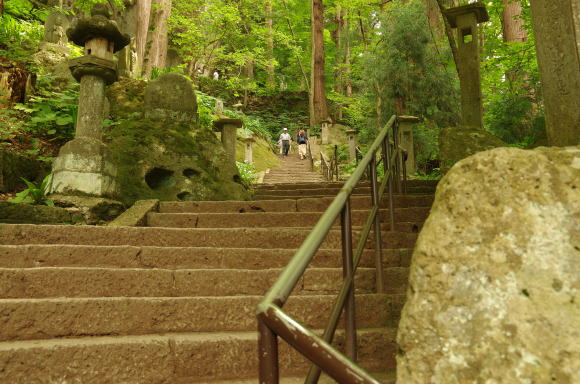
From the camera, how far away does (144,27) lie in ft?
42.5

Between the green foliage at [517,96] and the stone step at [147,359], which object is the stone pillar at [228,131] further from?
the stone step at [147,359]

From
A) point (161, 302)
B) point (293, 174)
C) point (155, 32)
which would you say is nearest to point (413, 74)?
point (293, 174)

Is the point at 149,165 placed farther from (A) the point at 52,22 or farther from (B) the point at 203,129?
(A) the point at 52,22

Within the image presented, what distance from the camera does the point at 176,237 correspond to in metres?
3.75

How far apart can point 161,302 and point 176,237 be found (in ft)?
4.17

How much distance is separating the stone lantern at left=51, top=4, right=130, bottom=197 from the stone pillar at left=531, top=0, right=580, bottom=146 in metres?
→ 4.60

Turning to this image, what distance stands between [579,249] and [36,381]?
2357 mm

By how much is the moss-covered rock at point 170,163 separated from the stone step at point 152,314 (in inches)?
125

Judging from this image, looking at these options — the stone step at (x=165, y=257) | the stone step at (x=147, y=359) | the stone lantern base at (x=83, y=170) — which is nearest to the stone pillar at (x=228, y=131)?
the stone lantern base at (x=83, y=170)

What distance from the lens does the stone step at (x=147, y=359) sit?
206cm

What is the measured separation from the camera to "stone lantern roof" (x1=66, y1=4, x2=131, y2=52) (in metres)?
5.30

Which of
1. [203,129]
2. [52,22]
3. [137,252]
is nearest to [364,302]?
[137,252]

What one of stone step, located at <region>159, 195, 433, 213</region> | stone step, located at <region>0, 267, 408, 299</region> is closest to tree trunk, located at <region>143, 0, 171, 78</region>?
stone step, located at <region>159, 195, 433, 213</region>

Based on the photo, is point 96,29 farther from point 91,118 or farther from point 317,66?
point 317,66
